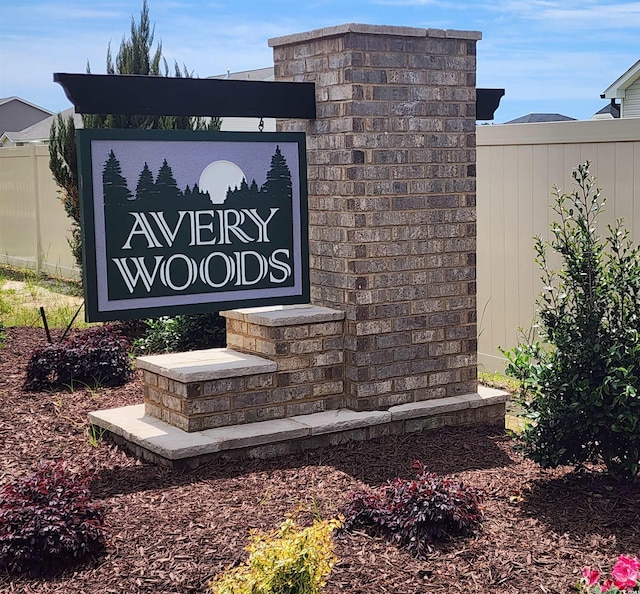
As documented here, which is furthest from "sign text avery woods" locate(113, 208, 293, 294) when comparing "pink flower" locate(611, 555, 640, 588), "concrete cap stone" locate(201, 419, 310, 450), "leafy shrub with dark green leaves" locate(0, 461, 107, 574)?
"pink flower" locate(611, 555, 640, 588)

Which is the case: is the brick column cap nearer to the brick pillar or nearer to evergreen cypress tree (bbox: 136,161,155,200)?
the brick pillar

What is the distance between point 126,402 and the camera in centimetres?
749

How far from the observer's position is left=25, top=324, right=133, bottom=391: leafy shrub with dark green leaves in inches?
318

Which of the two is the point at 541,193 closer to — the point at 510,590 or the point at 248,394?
the point at 248,394

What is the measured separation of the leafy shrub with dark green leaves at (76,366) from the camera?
26.5 feet

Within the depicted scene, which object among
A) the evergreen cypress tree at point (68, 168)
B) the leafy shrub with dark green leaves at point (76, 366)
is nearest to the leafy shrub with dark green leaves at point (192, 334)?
the leafy shrub with dark green leaves at point (76, 366)

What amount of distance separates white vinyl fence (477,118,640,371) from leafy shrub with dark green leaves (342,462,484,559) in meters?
3.46

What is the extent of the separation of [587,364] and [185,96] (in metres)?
2.90

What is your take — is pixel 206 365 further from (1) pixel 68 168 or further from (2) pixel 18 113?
(2) pixel 18 113

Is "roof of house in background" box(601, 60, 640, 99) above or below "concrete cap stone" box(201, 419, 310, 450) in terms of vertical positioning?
above

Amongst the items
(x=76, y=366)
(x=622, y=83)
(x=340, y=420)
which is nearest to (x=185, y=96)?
(x=340, y=420)

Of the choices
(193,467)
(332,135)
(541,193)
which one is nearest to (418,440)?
(193,467)

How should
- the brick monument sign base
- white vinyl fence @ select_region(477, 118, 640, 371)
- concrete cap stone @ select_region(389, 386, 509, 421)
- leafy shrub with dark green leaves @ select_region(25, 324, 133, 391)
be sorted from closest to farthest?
the brick monument sign base < concrete cap stone @ select_region(389, 386, 509, 421) < white vinyl fence @ select_region(477, 118, 640, 371) < leafy shrub with dark green leaves @ select_region(25, 324, 133, 391)

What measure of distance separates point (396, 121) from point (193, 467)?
102 inches
